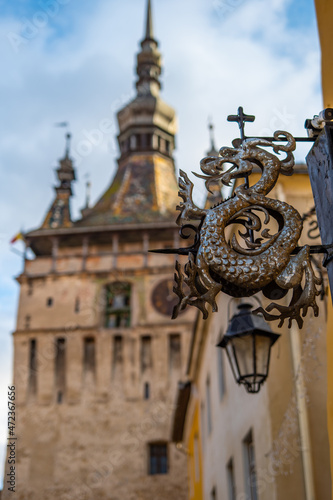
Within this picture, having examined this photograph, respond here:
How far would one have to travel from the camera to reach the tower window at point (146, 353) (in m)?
31.2

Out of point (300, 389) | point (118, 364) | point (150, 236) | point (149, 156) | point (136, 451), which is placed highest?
point (149, 156)

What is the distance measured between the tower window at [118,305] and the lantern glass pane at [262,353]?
88.8 feet

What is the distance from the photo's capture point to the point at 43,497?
94.8 feet

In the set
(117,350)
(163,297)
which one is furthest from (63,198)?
(117,350)

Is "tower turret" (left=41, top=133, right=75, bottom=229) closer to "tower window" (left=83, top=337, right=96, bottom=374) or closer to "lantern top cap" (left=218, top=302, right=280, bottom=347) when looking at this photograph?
"tower window" (left=83, top=337, right=96, bottom=374)

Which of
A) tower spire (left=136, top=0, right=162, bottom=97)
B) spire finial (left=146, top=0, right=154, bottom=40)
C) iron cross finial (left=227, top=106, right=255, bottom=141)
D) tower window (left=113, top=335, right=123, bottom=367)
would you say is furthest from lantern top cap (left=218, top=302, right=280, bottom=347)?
spire finial (left=146, top=0, right=154, bottom=40)

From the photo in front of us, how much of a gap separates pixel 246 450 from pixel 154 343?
21.9 meters

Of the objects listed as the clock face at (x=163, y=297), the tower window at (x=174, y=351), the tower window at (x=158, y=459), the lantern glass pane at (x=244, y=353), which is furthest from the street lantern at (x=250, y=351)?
the clock face at (x=163, y=297)

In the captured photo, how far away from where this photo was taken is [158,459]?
98.5 feet

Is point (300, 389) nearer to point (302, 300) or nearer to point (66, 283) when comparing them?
point (302, 300)

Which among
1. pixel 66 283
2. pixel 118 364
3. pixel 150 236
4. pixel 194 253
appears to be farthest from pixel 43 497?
pixel 194 253

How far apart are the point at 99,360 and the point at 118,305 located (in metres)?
3.13

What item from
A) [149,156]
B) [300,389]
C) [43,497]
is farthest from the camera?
[149,156]

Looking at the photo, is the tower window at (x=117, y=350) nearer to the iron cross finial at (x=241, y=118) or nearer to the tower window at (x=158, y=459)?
the tower window at (x=158, y=459)
